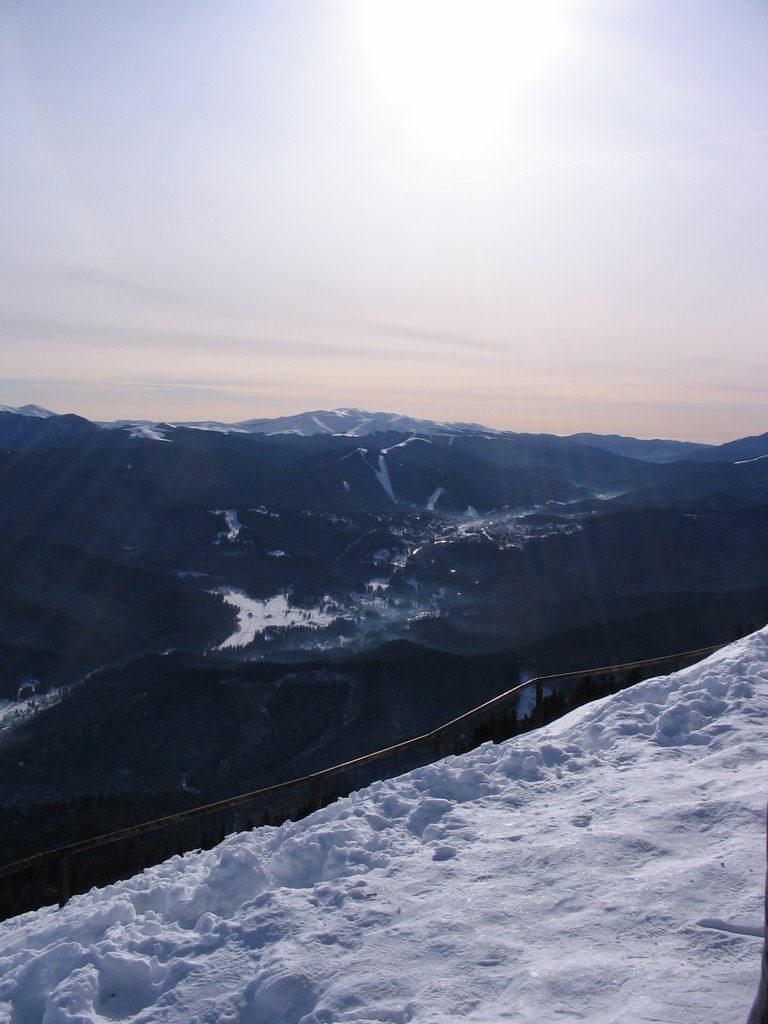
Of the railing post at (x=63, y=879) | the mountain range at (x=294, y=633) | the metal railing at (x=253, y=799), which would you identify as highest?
the metal railing at (x=253, y=799)

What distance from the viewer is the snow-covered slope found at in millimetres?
5051

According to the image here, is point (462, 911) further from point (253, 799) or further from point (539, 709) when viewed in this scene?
point (539, 709)

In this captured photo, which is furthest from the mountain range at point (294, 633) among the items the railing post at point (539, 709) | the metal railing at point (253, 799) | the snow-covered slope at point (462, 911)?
the snow-covered slope at point (462, 911)

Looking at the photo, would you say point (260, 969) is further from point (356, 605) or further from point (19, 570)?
point (19, 570)

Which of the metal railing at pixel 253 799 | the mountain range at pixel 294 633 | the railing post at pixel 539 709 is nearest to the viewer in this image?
the metal railing at pixel 253 799

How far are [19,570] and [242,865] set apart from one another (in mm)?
166752

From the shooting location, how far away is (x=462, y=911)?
620 cm

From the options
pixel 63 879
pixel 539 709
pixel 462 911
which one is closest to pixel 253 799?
pixel 63 879

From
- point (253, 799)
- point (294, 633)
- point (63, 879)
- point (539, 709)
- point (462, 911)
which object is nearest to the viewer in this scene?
point (462, 911)

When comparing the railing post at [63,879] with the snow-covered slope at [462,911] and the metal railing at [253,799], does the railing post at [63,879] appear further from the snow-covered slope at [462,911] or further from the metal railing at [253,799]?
the snow-covered slope at [462,911]

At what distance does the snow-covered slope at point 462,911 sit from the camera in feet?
16.6

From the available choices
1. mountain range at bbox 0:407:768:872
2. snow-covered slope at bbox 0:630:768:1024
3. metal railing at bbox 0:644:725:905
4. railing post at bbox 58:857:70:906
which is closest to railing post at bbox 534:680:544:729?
metal railing at bbox 0:644:725:905

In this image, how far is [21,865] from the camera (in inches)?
337

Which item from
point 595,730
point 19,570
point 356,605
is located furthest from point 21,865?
point 19,570
